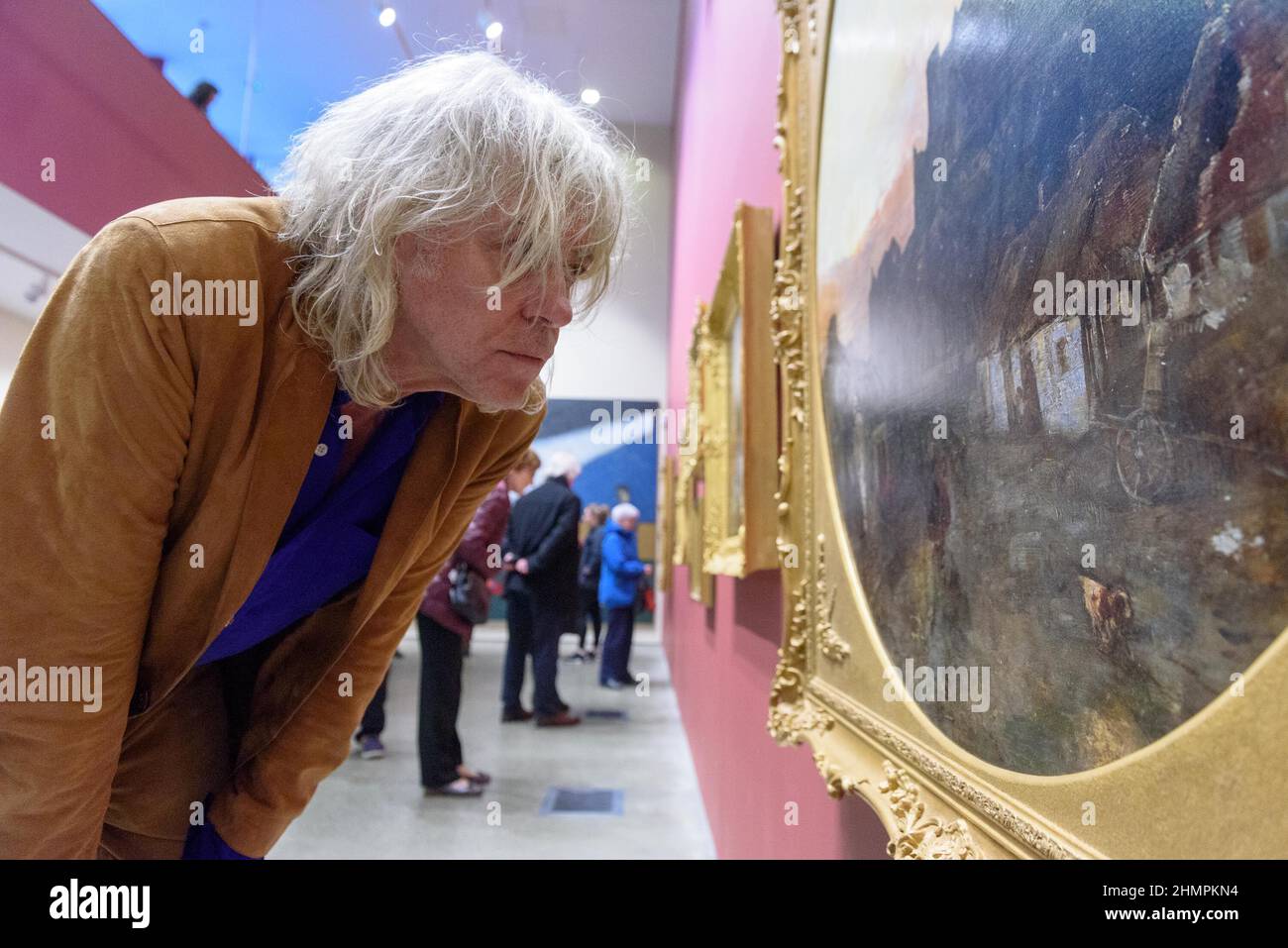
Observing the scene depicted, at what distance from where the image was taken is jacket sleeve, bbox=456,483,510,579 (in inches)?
177

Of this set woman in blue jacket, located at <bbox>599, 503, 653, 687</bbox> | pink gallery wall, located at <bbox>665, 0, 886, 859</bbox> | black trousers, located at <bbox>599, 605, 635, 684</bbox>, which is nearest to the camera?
pink gallery wall, located at <bbox>665, 0, 886, 859</bbox>

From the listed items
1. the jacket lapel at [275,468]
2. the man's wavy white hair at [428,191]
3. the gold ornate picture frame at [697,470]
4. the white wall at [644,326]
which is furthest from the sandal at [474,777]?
the white wall at [644,326]

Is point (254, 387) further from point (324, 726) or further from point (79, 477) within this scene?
point (324, 726)

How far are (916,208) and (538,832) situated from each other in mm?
3489

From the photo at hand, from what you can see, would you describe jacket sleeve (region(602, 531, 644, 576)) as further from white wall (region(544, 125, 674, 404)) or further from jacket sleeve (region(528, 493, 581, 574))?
white wall (region(544, 125, 674, 404))

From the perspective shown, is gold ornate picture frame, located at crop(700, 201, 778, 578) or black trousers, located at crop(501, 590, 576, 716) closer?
gold ornate picture frame, located at crop(700, 201, 778, 578)

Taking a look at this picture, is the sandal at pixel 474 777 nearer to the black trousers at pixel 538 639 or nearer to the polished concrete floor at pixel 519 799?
the polished concrete floor at pixel 519 799

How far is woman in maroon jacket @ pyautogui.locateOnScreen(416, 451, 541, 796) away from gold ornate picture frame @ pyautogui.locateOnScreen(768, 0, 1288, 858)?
292 centimetres

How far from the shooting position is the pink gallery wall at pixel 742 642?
186cm

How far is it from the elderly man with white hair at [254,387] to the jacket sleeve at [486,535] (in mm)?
2980

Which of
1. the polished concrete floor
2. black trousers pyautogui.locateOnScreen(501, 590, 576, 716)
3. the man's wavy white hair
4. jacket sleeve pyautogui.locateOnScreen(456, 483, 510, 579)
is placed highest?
the man's wavy white hair

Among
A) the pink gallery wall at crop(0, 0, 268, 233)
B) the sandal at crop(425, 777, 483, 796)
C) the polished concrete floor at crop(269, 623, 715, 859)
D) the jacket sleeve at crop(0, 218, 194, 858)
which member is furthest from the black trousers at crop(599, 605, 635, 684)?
the jacket sleeve at crop(0, 218, 194, 858)

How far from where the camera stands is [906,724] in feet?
3.53

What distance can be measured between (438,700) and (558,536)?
169cm
